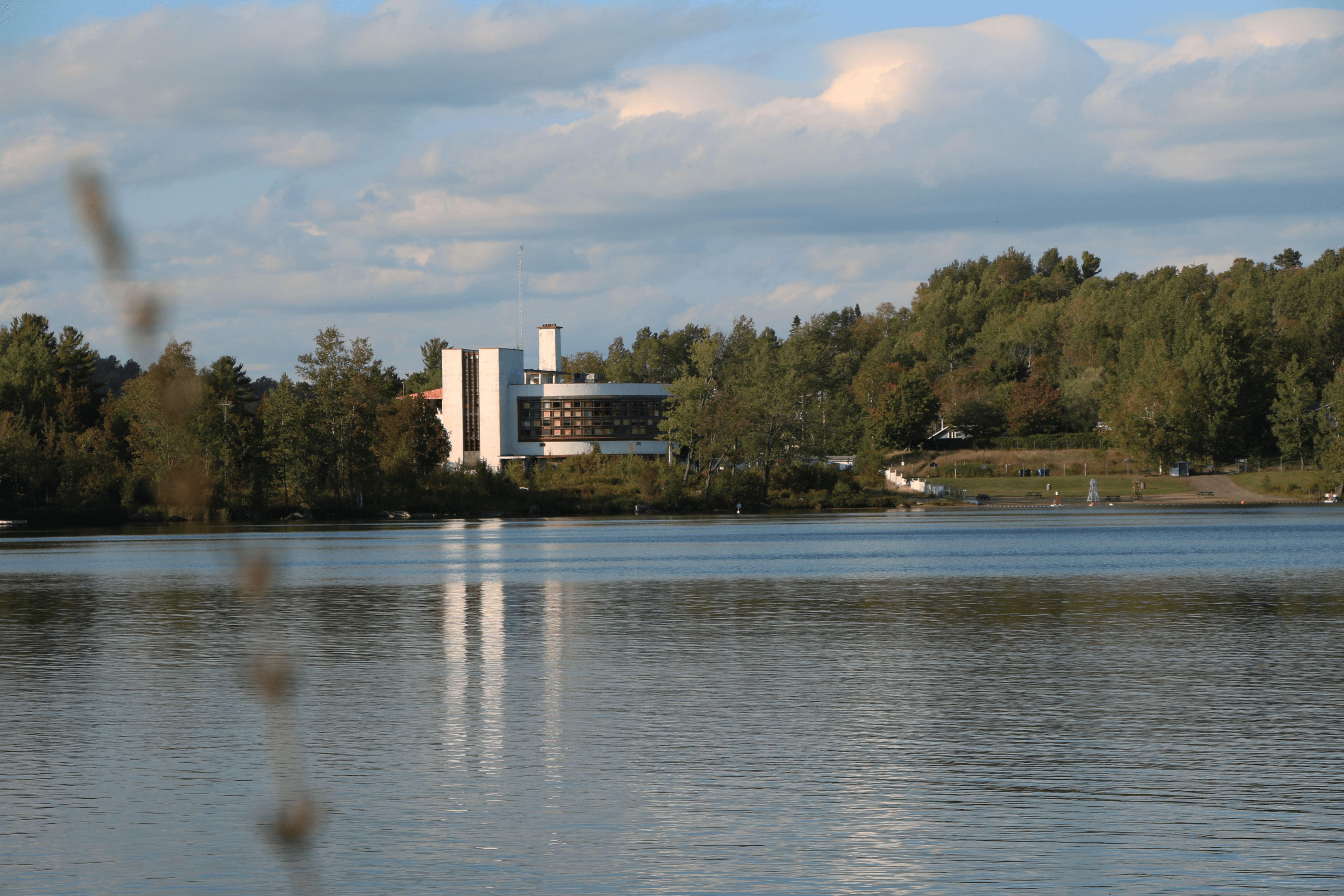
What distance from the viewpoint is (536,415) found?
15612 cm

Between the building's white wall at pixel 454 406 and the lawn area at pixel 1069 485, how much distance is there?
54483 mm

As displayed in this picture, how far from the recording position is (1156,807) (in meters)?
14.6

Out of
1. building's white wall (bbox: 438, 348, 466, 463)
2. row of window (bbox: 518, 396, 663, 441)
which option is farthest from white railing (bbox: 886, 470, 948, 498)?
building's white wall (bbox: 438, 348, 466, 463)

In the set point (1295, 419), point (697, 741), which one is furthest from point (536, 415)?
point (697, 741)

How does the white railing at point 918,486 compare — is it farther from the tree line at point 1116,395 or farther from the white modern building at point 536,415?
the white modern building at point 536,415

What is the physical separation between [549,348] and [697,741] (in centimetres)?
14839

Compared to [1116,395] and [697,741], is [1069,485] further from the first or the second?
[697,741]

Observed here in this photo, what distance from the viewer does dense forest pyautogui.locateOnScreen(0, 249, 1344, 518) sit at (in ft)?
397

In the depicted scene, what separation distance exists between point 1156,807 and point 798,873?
463 cm

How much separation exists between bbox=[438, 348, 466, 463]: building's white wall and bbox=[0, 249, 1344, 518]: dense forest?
6.12 meters

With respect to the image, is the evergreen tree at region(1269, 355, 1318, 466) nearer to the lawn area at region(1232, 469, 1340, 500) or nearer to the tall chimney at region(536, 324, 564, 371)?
the lawn area at region(1232, 469, 1340, 500)

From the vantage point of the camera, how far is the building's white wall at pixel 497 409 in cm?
15462

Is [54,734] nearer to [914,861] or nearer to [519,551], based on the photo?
[914,861]

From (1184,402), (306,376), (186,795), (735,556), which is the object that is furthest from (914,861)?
(1184,402)
